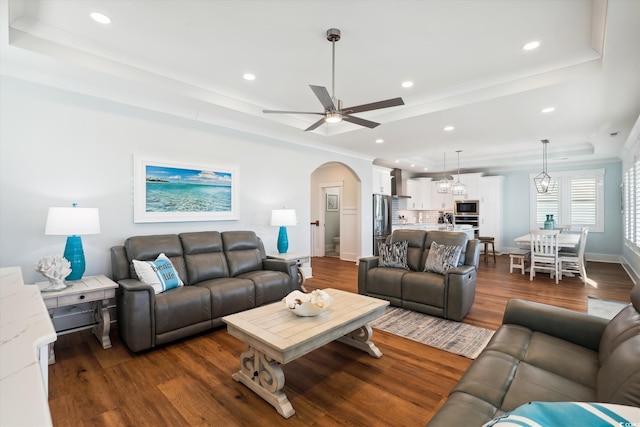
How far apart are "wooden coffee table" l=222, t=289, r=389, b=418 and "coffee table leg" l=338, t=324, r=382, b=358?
12 millimetres

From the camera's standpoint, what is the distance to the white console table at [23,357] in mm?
630

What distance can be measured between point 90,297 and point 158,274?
580mm

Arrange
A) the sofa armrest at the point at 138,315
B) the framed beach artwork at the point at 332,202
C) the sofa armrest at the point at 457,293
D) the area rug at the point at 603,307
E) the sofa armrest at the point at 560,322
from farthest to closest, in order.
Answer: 1. the framed beach artwork at the point at 332,202
2. the area rug at the point at 603,307
3. the sofa armrest at the point at 457,293
4. the sofa armrest at the point at 138,315
5. the sofa armrest at the point at 560,322

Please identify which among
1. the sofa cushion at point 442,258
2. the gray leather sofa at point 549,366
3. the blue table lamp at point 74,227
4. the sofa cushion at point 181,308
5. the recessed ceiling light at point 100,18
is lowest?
the sofa cushion at point 181,308

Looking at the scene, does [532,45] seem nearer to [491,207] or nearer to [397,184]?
[397,184]

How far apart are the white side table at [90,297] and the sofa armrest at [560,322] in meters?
3.49

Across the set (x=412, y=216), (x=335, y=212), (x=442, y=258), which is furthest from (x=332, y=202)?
(x=442, y=258)

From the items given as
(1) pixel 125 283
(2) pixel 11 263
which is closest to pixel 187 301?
(1) pixel 125 283

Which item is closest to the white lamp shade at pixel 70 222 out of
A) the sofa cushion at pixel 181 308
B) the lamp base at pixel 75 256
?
the lamp base at pixel 75 256

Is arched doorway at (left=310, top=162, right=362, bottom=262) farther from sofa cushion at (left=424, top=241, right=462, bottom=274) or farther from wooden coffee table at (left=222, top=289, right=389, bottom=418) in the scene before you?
wooden coffee table at (left=222, top=289, right=389, bottom=418)

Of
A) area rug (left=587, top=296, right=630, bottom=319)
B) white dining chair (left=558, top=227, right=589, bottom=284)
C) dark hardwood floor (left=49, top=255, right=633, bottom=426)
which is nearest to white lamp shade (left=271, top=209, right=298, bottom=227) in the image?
dark hardwood floor (left=49, top=255, right=633, bottom=426)

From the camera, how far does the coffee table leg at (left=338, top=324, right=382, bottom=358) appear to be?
2.75 m

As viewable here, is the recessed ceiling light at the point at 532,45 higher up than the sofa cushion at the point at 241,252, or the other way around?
the recessed ceiling light at the point at 532,45

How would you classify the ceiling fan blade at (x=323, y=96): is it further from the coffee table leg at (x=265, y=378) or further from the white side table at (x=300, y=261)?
the white side table at (x=300, y=261)
